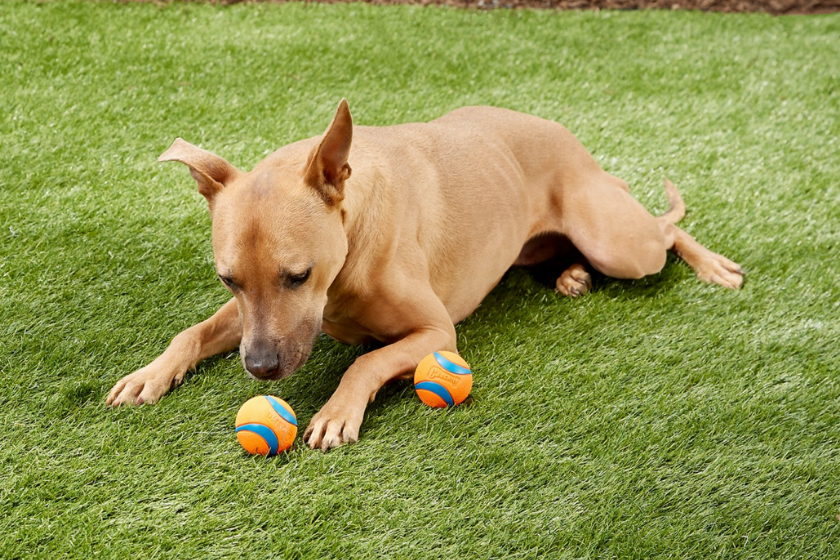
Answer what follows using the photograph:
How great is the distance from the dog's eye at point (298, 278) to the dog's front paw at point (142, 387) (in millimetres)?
802

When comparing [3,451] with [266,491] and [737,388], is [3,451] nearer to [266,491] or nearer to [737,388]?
[266,491]

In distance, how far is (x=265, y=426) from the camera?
3002 millimetres

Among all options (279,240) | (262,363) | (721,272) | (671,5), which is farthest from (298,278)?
(671,5)

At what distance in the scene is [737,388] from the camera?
12.4 feet

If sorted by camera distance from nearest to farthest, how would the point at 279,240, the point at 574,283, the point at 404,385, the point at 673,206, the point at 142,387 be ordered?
the point at 279,240 → the point at 142,387 → the point at 404,385 → the point at 574,283 → the point at 673,206

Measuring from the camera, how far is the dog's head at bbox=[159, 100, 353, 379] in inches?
118

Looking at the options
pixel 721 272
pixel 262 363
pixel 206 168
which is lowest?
pixel 721 272

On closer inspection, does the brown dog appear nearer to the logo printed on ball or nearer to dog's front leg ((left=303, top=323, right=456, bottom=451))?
dog's front leg ((left=303, top=323, right=456, bottom=451))

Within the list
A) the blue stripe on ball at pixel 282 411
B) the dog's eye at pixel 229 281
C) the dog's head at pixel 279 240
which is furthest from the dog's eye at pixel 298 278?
the blue stripe on ball at pixel 282 411

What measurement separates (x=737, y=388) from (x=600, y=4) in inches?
259

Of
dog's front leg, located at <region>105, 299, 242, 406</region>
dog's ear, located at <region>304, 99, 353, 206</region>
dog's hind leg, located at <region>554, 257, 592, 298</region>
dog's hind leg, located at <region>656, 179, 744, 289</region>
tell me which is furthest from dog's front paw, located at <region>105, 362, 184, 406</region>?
dog's hind leg, located at <region>656, 179, 744, 289</region>

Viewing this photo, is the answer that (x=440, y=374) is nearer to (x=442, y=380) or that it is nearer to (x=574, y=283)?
(x=442, y=380)

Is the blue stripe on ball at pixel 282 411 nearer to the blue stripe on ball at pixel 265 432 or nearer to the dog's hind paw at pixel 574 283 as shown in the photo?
the blue stripe on ball at pixel 265 432

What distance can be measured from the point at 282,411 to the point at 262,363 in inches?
8.4
